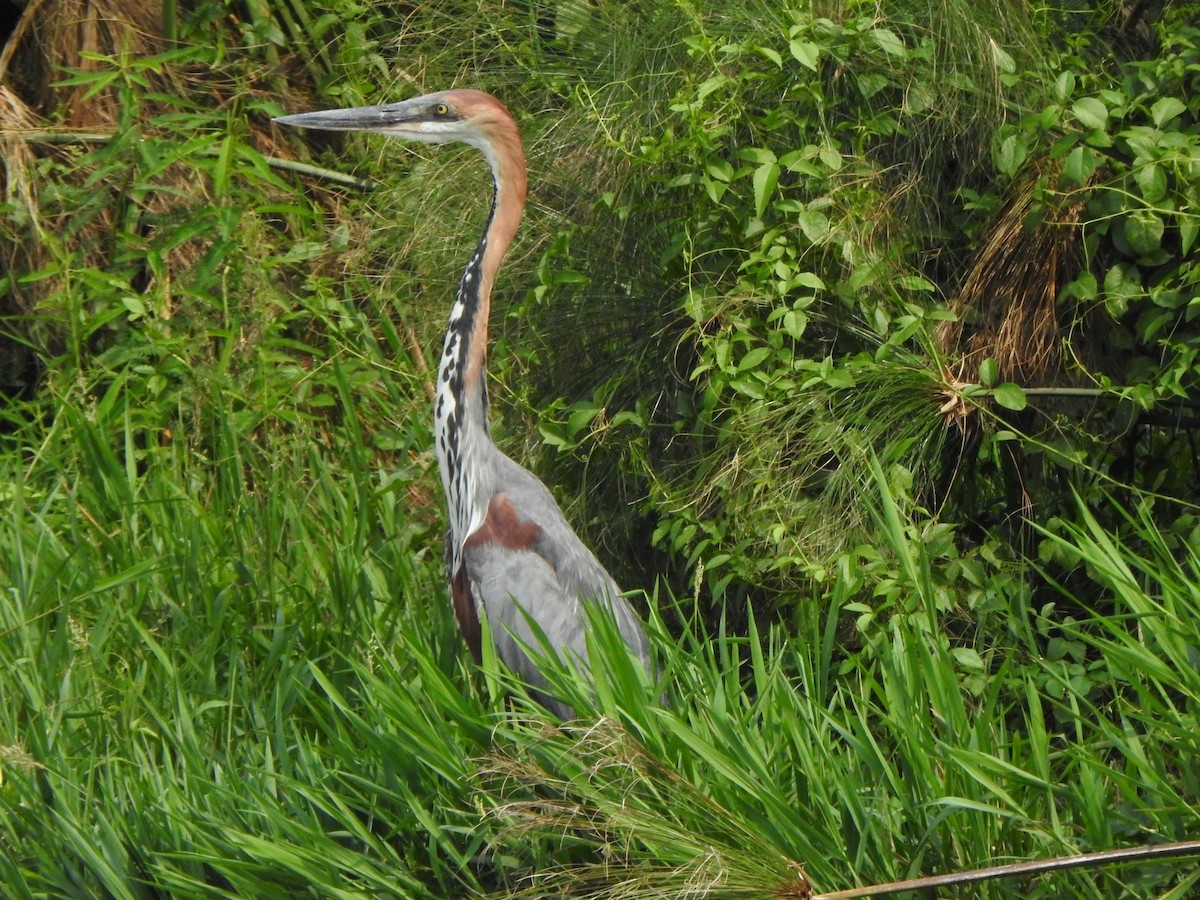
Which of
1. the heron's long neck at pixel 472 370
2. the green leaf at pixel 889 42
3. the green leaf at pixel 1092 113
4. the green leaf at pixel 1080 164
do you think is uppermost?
the green leaf at pixel 889 42

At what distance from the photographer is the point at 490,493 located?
3922 mm

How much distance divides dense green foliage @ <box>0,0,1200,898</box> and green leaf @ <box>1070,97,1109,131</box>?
9 cm

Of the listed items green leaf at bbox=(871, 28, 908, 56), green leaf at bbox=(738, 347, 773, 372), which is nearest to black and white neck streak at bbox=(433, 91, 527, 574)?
green leaf at bbox=(738, 347, 773, 372)

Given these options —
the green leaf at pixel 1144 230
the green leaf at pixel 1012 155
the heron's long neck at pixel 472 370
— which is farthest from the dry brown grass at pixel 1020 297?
the heron's long neck at pixel 472 370

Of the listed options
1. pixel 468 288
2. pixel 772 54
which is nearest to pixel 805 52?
pixel 772 54

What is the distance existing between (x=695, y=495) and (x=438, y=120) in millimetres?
1300

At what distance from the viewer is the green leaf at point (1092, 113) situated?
11.1 ft

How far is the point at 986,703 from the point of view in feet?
10.1

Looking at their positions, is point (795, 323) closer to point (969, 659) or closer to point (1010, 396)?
point (1010, 396)

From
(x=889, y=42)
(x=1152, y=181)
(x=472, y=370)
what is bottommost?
(x=472, y=370)

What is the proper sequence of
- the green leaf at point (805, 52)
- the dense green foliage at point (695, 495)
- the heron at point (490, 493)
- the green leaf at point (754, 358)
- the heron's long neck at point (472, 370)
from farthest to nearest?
the heron's long neck at point (472, 370)
the heron at point (490, 493)
the green leaf at point (754, 358)
the green leaf at point (805, 52)
the dense green foliage at point (695, 495)

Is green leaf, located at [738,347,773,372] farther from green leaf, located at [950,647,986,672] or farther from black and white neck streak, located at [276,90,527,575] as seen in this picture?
green leaf, located at [950,647,986,672]

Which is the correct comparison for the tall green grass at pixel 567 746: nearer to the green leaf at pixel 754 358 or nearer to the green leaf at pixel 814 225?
the green leaf at pixel 754 358

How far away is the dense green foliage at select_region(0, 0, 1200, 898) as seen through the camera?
2.81 metres
